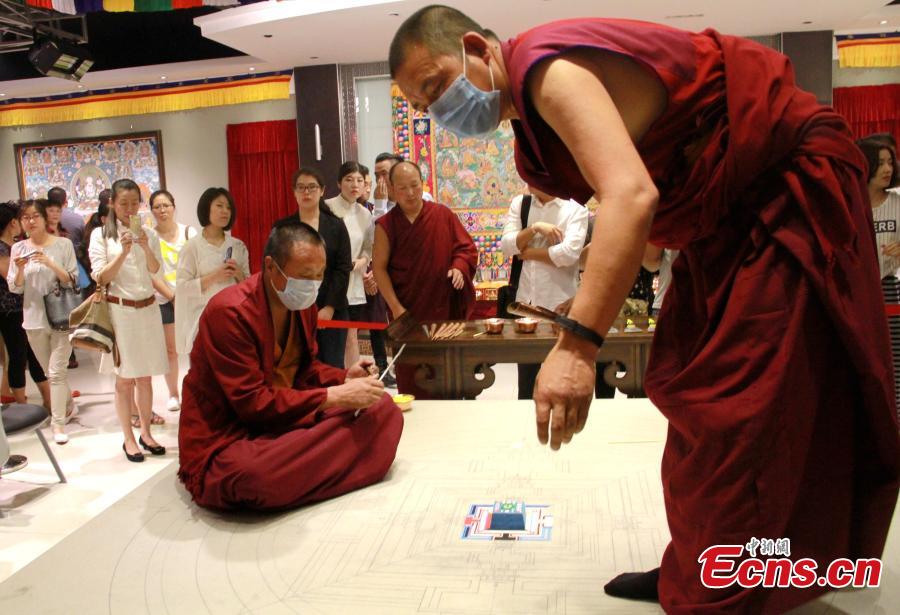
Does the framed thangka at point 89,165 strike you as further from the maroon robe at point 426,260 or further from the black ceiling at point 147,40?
the maroon robe at point 426,260

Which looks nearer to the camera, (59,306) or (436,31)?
(436,31)

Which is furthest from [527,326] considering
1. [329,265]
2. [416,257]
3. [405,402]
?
[329,265]

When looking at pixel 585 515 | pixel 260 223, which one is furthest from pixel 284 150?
pixel 585 515

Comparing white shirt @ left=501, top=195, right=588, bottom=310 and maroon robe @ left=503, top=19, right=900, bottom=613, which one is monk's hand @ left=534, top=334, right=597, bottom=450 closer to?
maroon robe @ left=503, top=19, right=900, bottom=613

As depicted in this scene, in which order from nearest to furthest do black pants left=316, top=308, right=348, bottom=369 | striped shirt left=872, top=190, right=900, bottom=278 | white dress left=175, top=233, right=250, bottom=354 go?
striped shirt left=872, top=190, right=900, bottom=278
white dress left=175, top=233, right=250, bottom=354
black pants left=316, top=308, right=348, bottom=369

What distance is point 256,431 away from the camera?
8.34 ft

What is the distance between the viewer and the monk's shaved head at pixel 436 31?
52.4 inches

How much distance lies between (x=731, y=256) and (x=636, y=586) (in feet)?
2.71

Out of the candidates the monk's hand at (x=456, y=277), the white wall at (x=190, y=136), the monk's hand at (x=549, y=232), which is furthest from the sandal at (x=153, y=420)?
the white wall at (x=190, y=136)

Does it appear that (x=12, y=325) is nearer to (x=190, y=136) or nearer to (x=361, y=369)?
(x=361, y=369)

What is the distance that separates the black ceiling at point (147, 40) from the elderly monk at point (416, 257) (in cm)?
414

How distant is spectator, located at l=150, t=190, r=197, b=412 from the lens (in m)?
4.30

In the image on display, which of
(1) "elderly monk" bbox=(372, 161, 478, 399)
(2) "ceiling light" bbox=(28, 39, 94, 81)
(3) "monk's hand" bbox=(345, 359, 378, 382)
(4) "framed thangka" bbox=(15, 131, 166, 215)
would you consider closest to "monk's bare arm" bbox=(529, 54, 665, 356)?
(3) "monk's hand" bbox=(345, 359, 378, 382)

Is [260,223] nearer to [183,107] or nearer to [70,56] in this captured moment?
[183,107]
